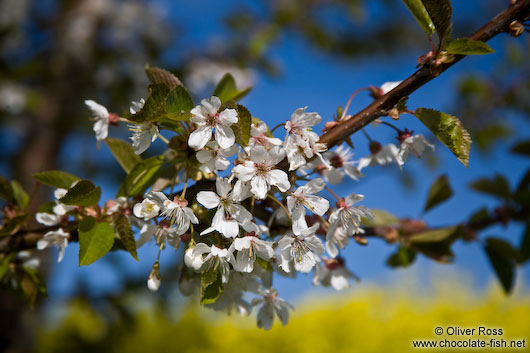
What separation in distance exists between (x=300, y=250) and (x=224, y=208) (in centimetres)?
16

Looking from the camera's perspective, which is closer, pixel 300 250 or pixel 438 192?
pixel 300 250

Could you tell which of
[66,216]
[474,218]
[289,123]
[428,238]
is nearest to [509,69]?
[474,218]

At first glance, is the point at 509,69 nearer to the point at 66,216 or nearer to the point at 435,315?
the point at 435,315

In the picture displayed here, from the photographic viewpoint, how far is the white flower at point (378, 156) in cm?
94

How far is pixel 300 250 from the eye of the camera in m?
0.76

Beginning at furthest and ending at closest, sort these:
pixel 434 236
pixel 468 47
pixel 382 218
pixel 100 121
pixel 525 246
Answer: pixel 525 246
pixel 434 236
pixel 382 218
pixel 100 121
pixel 468 47

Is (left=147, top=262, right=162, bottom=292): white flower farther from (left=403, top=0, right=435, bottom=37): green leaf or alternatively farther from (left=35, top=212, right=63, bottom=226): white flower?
(left=403, top=0, right=435, bottom=37): green leaf

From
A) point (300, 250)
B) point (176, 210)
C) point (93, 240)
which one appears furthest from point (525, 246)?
point (93, 240)

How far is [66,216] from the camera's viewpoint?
0.90 metres

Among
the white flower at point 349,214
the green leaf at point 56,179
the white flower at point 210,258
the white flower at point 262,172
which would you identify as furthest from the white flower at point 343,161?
the green leaf at point 56,179

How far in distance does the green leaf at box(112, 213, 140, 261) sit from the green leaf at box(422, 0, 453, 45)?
67cm

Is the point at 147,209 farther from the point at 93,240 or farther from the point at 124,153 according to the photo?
the point at 124,153

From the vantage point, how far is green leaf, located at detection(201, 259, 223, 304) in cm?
73

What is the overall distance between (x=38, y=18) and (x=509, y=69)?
13.4 feet
